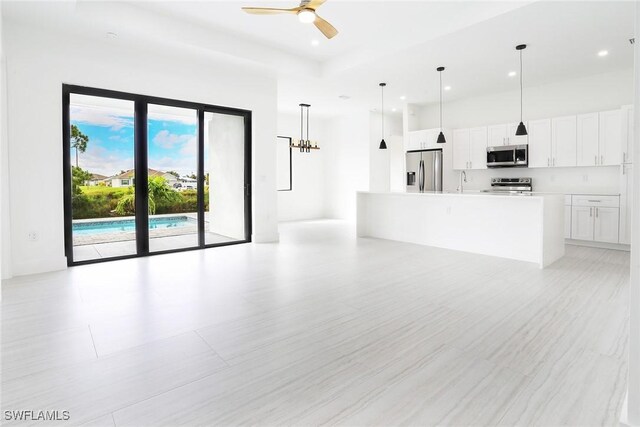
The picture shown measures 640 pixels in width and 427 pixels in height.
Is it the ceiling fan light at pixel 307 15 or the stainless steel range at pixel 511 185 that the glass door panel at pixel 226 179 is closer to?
the ceiling fan light at pixel 307 15

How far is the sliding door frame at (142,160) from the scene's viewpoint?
4441mm

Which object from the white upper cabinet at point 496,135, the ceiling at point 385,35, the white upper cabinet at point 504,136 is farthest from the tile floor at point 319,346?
the white upper cabinet at point 496,135

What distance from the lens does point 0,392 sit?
1776 millimetres

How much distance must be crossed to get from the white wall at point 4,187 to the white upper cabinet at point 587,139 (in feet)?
26.8

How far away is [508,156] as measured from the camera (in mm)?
6727

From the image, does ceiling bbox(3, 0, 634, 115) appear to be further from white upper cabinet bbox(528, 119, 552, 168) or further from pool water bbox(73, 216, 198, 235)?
pool water bbox(73, 216, 198, 235)

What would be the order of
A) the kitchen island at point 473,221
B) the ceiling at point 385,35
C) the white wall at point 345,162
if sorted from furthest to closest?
the white wall at point 345,162, the kitchen island at point 473,221, the ceiling at point 385,35

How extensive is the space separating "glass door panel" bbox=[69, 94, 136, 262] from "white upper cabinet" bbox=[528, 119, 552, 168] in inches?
269

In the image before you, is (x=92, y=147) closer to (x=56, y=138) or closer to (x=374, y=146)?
(x=56, y=138)

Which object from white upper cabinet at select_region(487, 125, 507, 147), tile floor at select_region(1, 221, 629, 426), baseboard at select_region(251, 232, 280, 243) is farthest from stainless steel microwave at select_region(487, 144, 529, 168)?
baseboard at select_region(251, 232, 280, 243)

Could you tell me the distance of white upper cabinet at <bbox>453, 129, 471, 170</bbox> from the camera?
745 centimetres

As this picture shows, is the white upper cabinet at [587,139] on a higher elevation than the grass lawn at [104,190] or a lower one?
higher

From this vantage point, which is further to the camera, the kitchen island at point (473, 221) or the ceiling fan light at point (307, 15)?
the kitchen island at point (473, 221)

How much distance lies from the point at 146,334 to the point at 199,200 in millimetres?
3475
